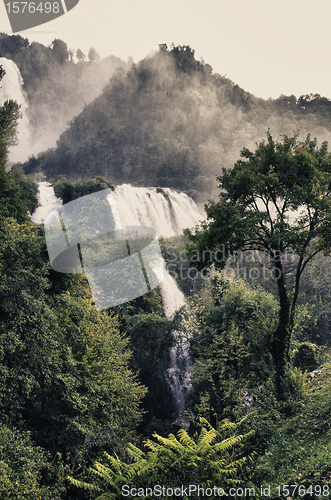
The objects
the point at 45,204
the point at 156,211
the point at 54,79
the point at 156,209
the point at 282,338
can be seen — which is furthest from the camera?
the point at 54,79

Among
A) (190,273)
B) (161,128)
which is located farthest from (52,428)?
(161,128)

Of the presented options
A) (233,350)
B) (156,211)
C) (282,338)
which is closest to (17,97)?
(156,211)

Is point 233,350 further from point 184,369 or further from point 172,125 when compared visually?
point 172,125

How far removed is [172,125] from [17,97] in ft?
118

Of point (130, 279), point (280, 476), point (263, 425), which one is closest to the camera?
point (280, 476)

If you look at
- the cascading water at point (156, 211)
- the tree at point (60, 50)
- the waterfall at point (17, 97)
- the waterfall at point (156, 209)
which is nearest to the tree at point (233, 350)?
the cascading water at point (156, 211)

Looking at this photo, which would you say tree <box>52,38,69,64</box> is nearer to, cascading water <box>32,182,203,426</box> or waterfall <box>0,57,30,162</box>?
waterfall <box>0,57,30,162</box>

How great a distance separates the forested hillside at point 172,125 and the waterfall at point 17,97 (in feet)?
12.3

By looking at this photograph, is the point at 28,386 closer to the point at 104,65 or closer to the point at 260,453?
the point at 260,453

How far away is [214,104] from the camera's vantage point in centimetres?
8394

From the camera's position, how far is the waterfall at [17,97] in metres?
66.6

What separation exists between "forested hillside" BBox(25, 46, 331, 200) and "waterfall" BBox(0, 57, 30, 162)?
3.75 m

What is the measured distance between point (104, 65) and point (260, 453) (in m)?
94.5

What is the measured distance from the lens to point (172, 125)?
8025cm
